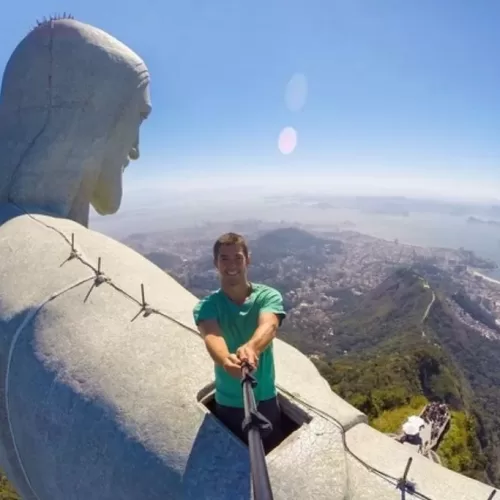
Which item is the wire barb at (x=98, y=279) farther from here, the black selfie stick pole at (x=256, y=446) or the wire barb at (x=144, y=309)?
the black selfie stick pole at (x=256, y=446)

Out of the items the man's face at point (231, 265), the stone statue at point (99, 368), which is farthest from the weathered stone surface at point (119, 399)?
the man's face at point (231, 265)

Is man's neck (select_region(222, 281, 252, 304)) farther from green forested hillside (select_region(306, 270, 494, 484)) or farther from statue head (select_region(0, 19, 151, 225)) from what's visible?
green forested hillside (select_region(306, 270, 494, 484))

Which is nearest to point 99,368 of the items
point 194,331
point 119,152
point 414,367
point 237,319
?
point 194,331

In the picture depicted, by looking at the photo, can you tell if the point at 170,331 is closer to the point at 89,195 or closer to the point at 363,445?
the point at 363,445

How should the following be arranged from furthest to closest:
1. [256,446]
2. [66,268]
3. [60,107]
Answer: [60,107], [66,268], [256,446]

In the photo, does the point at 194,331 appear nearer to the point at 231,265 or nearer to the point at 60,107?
the point at 231,265
